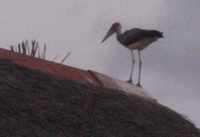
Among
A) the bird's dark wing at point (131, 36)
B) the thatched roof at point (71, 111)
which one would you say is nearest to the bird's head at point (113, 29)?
the bird's dark wing at point (131, 36)

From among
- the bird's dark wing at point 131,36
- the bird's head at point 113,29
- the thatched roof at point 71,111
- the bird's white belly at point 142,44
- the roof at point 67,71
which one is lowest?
the thatched roof at point 71,111

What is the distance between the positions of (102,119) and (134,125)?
38 centimetres

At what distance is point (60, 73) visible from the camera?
4.87 m

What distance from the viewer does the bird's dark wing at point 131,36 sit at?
38.1 ft

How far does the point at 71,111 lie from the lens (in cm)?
380

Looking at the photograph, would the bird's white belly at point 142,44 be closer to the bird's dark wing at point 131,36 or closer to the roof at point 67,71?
the bird's dark wing at point 131,36

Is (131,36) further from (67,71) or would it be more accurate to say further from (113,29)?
(67,71)

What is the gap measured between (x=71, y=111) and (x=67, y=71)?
4.24ft

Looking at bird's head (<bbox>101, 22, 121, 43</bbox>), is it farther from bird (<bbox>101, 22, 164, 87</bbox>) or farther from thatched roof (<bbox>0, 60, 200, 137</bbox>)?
thatched roof (<bbox>0, 60, 200, 137</bbox>)

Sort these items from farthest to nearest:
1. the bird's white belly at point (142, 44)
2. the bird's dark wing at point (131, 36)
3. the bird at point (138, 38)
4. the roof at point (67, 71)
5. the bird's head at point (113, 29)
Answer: the bird's head at point (113, 29) → the bird's dark wing at point (131, 36) → the bird's white belly at point (142, 44) → the bird at point (138, 38) → the roof at point (67, 71)

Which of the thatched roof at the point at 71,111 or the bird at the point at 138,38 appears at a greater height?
the bird at the point at 138,38

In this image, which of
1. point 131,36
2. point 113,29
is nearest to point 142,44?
point 131,36

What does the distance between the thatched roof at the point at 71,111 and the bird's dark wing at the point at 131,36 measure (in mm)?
6354

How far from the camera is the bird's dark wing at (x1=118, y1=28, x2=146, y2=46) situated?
38.1ft
